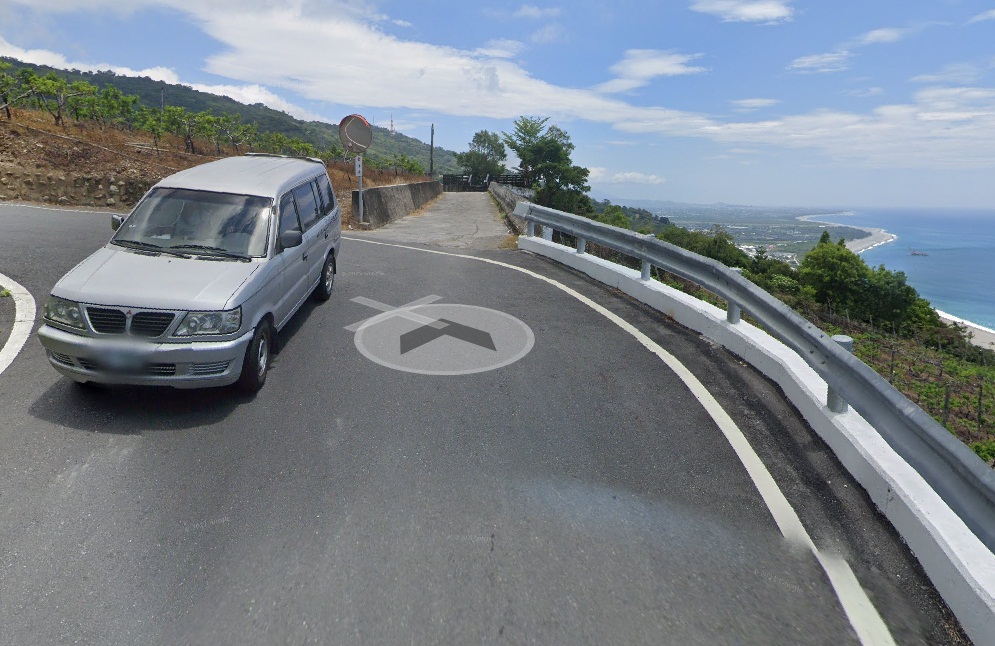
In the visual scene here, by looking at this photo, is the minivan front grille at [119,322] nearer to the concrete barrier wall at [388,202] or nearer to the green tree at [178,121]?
the concrete barrier wall at [388,202]

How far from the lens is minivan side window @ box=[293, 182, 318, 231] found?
684cm

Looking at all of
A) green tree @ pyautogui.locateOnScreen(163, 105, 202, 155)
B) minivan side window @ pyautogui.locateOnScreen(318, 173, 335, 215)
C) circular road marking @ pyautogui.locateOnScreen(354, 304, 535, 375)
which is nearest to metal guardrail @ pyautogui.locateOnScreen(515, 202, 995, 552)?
circular road marking @ pyautogui.locateOnScreen(354, 304, 535, 375)

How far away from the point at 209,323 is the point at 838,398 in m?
4.72

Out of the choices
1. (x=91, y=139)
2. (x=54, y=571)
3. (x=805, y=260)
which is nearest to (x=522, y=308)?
(x=54, y=571)

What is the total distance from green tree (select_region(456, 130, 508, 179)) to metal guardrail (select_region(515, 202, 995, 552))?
108m

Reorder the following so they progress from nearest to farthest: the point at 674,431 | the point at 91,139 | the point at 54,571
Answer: the point at 54,571
the point at 674,431
the point at 91,139

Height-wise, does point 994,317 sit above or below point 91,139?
below

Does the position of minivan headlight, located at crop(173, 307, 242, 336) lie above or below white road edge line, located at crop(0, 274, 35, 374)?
above

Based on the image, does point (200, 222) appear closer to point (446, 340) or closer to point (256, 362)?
point (256, 362)

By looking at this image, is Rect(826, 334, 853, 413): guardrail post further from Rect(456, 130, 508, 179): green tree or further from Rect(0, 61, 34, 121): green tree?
Rect(456, 130, 508, 179): green tree

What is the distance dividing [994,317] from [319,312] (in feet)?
642

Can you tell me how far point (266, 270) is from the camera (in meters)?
5.31

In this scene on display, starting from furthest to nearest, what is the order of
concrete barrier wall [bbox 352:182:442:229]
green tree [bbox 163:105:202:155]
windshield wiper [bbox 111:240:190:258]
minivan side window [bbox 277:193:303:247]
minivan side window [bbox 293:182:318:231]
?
green tree [bbox 163:105:202:155], concrete barrier wall [bbox 352:182:442:229], minivan side window [bbox 293:182:318:231], minivan side window [bbox 277:193:303:247], windshield wiper [bbox 111:240:190:258]

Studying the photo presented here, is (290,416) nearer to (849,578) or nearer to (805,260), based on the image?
(849,578)
